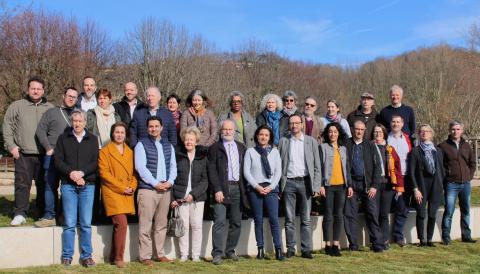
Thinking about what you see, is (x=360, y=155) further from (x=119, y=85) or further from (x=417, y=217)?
→ (x=119, y=85)

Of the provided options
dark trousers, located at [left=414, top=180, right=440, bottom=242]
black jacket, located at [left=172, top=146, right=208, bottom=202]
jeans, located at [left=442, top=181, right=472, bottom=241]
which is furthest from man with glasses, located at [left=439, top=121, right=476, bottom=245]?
black jacket, located at [left=172, top=146, right=208, bottom=202]

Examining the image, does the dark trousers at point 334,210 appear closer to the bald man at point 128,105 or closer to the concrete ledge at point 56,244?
the concrete ledge at point 56,244

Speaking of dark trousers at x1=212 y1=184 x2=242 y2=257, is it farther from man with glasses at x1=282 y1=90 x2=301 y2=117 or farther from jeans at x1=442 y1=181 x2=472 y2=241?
jeans at x1=442 y1=181 x2=472 y2=241

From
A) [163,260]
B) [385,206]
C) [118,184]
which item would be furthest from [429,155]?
[118,184]

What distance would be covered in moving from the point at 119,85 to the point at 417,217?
20.9m

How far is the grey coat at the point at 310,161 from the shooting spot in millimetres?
7340

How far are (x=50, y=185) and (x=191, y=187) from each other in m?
2.02

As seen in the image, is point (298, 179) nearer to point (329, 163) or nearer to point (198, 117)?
point (329, 163)

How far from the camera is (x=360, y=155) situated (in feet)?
25.5

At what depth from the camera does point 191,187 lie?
23.0 feet

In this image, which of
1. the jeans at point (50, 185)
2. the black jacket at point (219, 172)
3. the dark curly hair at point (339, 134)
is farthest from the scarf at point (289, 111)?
the jeans at point (50, 185)

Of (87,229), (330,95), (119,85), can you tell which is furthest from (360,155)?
(330,95)

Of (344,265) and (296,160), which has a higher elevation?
(296,160)

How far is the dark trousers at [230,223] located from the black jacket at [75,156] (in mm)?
1800
